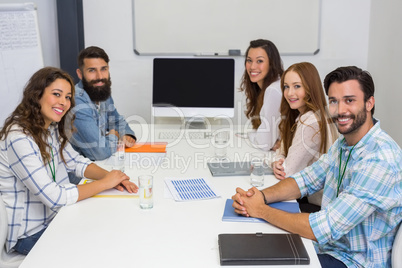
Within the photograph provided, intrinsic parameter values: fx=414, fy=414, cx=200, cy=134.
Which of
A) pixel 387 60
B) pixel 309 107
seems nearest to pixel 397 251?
pixel 309 107

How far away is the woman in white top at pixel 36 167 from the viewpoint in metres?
1.60

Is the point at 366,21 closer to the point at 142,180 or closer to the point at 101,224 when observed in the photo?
the point at 142,180

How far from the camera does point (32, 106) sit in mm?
1737

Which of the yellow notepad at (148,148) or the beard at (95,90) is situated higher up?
the beard at (95,90)

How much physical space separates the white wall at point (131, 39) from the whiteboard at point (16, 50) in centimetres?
65

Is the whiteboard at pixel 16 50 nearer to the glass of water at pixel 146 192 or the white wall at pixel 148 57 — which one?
the white wall at pixel 148 57

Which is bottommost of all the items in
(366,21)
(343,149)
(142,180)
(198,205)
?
(198,205)

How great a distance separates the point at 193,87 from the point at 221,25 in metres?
0.91

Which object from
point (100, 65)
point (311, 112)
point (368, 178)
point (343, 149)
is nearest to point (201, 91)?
point (100, 65)

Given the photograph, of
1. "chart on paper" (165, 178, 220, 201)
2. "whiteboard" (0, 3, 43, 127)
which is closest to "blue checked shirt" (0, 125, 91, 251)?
"chart on paper" (165, 178, 220, 201)

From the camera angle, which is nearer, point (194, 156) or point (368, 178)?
point (368, 178)

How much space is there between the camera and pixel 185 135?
2.85 meters

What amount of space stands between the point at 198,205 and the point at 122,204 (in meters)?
0.30

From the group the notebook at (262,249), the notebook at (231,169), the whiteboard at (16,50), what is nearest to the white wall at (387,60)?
the notebook at (231,169)
